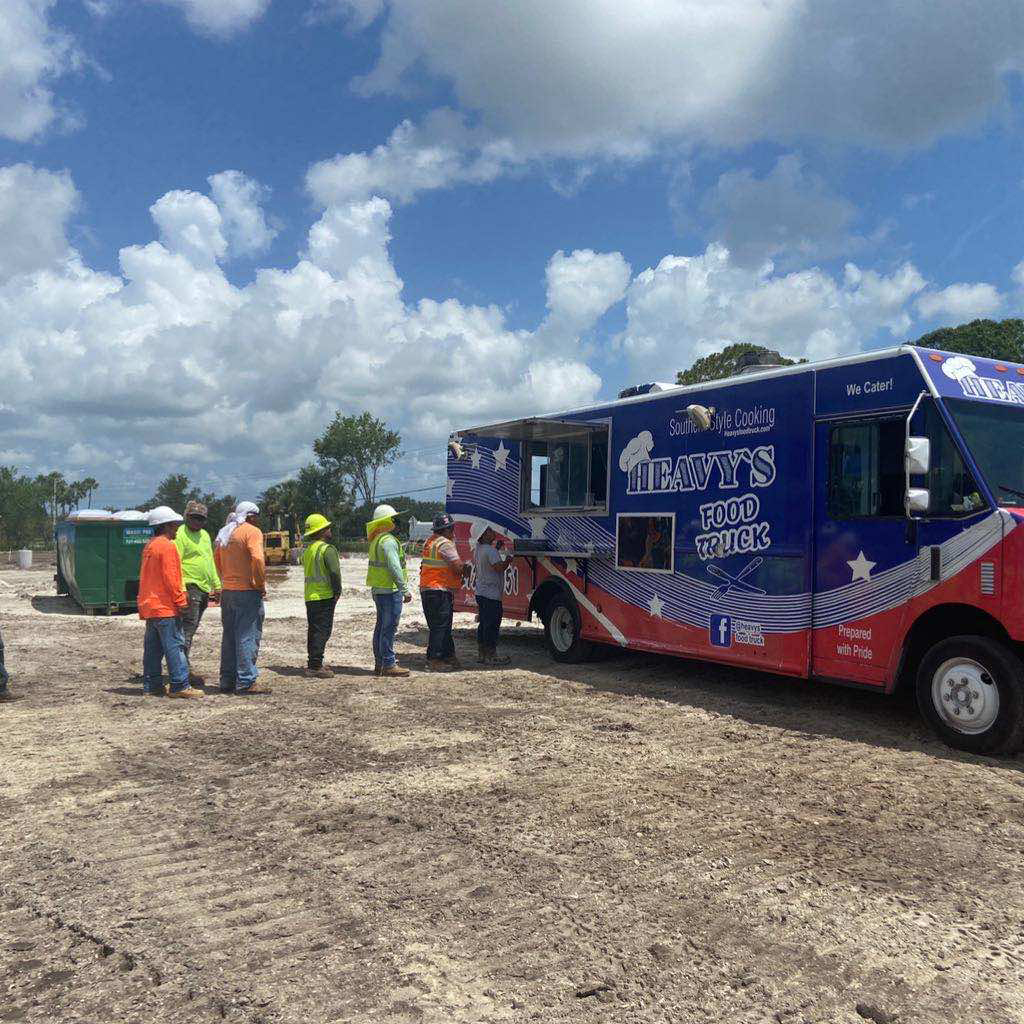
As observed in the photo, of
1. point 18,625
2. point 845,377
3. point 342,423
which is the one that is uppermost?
point 342,423

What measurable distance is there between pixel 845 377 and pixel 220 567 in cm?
609

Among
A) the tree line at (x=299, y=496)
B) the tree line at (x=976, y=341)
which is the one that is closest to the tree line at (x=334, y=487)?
the tree line at (x=299, y=496)

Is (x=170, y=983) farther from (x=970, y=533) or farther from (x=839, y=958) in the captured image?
(x=970, y=533)

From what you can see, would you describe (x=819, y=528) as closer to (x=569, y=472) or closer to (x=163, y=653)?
(x=569, y=472)

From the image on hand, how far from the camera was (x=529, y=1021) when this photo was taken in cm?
311

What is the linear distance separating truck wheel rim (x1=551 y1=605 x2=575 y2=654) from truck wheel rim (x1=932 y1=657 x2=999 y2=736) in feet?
16.1

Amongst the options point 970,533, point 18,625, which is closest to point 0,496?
point 18,625

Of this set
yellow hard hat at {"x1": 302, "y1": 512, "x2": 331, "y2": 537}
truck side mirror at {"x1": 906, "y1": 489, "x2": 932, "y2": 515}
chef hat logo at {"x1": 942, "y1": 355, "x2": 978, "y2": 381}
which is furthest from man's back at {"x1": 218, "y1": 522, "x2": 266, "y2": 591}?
chef hat logo at {"x1": 942, "y1": 355, "x2": 978, "y2": 381}

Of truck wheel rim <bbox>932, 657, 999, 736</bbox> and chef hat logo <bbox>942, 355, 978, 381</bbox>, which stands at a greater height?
chef hat logo <bbox>942, 355, 978, 381</bbox>

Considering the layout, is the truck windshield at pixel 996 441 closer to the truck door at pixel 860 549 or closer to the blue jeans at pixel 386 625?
the truck door at pixel 860 549

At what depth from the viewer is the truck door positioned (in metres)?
7.25

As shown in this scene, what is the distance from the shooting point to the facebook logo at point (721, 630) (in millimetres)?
8773

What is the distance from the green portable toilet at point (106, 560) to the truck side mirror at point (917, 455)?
15.8 metres

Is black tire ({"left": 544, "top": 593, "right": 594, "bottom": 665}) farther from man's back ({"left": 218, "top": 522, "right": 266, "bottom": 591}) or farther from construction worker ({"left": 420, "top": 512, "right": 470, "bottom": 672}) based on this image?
man's back ({"left": 218, "top": 522, "right": 266, "bottom": 591})
